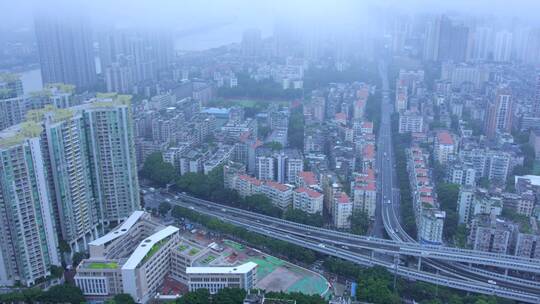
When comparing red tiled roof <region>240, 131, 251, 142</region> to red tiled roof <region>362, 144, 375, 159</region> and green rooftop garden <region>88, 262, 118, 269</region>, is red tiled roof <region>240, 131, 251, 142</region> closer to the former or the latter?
red tiled roof <region>362, 144, 375, 159</region>

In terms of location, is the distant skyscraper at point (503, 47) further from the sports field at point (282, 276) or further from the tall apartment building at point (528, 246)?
the sports field at point (282, 276)

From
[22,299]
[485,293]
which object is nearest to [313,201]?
[485,293]

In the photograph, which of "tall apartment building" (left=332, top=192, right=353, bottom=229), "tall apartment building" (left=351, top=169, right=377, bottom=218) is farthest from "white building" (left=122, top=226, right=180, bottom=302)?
"tall apartment building" (left=351, top=169, right=377, bottom=218)

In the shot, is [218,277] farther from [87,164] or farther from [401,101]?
[401,101]

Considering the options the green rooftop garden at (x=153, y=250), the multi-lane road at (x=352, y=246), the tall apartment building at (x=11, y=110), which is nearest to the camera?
the green rooftop garden at (x=153, y=250)

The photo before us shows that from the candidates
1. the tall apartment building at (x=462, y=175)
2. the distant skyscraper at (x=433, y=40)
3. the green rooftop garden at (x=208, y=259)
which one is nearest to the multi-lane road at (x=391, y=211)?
the tall apartment building at (x=462, y=175)
